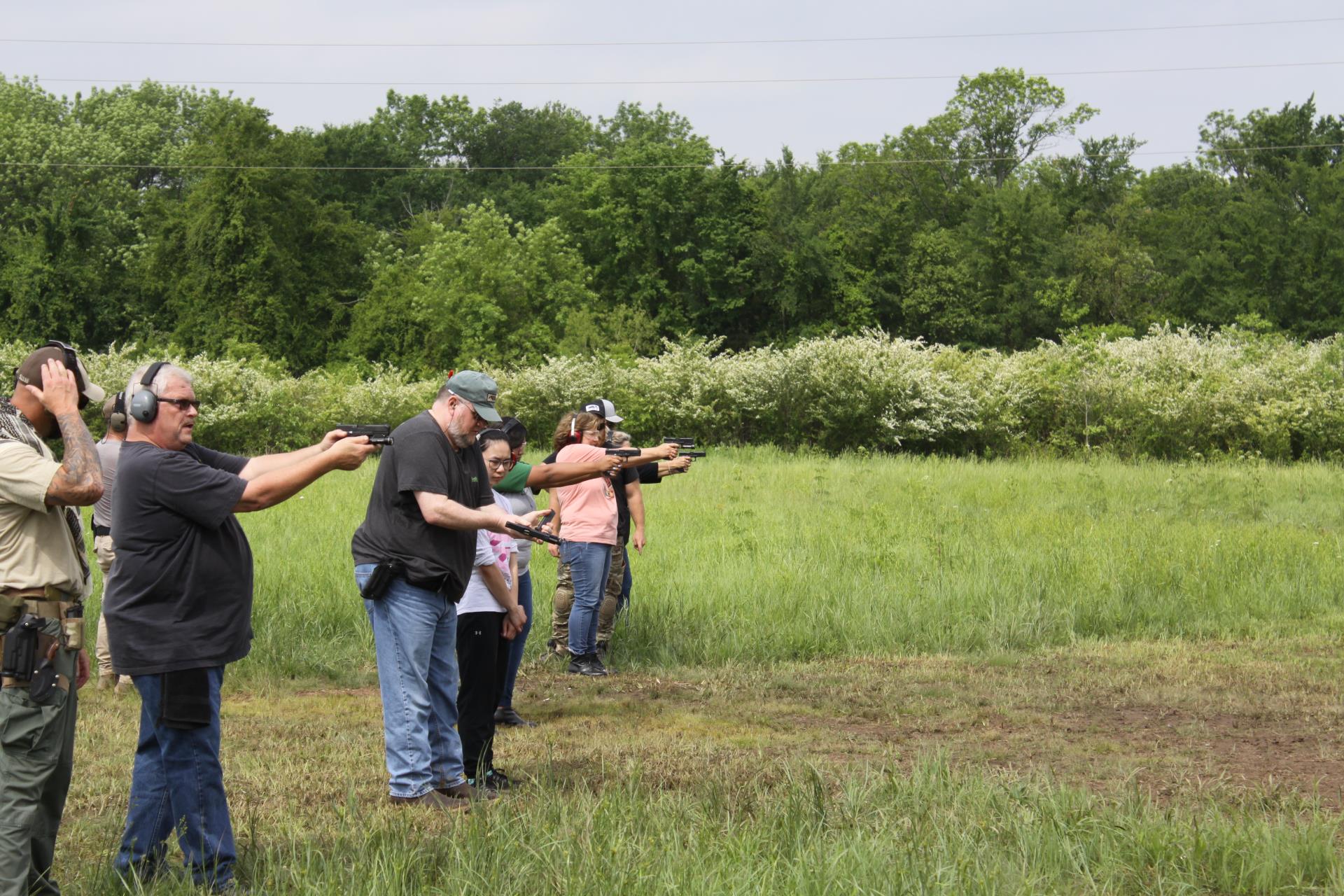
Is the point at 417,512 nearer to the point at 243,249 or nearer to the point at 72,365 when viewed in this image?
the point at 72,365

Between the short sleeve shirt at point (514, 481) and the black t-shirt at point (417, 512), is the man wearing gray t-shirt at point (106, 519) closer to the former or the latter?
the short sleeve shirt at point (514, 481)

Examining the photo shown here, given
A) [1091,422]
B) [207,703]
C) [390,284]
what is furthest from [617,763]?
[390,284]

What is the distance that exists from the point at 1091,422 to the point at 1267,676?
20077mm

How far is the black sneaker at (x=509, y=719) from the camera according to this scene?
8.55 meters

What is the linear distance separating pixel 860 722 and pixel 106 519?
5228mm

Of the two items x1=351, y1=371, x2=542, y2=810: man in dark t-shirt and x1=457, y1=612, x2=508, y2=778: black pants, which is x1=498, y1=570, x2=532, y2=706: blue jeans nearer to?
x1=457, y1=612, x2=508, y2=778: black pants

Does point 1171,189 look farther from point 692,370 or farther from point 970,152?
point 692,370

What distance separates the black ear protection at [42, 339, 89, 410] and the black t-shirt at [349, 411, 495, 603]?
1.40 metres

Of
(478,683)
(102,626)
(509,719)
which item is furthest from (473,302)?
(478,683)

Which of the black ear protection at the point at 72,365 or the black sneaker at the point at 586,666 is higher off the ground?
the black ear protection at the point at 72,365

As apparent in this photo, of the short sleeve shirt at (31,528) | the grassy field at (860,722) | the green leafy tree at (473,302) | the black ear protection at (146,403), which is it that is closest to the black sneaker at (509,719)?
the grassy field at (860,722)

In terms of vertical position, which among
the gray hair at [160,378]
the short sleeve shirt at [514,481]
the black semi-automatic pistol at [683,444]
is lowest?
the short sleeve shirt at [514,481]

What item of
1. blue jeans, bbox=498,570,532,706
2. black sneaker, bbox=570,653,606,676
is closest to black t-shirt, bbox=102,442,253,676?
blue jeans, bbox=498,570,532,706

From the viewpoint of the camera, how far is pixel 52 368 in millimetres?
4805
